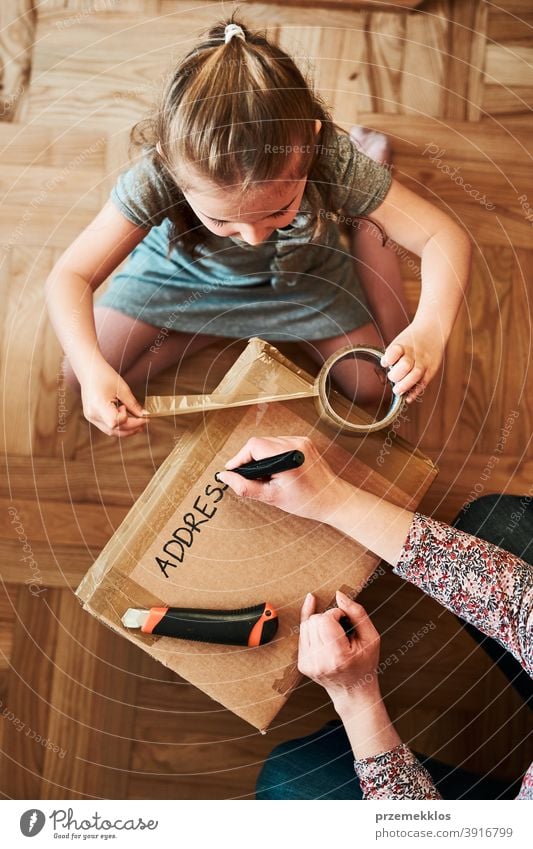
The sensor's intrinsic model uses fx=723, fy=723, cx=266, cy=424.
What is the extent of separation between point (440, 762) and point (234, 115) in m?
0.56

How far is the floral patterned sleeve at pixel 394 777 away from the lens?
536mm

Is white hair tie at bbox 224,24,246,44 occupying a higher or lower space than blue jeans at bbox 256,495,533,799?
higher

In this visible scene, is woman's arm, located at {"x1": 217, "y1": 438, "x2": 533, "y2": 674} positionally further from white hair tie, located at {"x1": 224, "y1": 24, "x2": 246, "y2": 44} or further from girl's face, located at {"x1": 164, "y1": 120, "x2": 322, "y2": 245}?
white hair tie, located at {"x1": 224, "y1": 24, "x2": 246, "y2": 44}

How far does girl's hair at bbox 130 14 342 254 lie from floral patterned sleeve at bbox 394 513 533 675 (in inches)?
11.3

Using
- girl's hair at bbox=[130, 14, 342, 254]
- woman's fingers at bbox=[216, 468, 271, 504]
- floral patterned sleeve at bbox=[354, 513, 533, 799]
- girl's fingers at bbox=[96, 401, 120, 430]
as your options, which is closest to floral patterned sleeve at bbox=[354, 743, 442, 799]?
floral patterned sleeve at bbox=[354, 513, 533, 799]

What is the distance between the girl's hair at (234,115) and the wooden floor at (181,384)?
241mm

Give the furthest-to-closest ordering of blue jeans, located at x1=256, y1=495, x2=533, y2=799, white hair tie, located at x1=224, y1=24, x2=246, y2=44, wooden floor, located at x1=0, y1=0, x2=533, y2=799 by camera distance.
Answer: wooden floor, located at x1=0, y1=0, x2=533, y2=799, blue jeans, located at x1=256, y1=495, x2=533, y2=799, white hair tie, located at x1=224, y1=24, x2=246, y2=44

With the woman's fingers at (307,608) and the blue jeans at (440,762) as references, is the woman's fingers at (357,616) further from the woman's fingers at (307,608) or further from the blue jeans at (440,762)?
the blue jeans at (440,762)

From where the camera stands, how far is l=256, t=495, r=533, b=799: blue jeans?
582 mm

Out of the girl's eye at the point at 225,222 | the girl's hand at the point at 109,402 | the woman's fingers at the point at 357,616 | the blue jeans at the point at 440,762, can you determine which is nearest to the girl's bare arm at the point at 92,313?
the girl's hand at the point at 109,402

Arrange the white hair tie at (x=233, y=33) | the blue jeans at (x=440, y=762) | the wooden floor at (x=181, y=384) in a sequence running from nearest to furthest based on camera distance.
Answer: the white hair tie at (x=233, y=33), the blue jeans at (x=440, y=762), the wooden floor at (x=181, y=384)

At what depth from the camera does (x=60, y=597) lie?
696mm

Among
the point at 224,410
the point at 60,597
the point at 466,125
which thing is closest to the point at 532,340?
the point at 466,125
